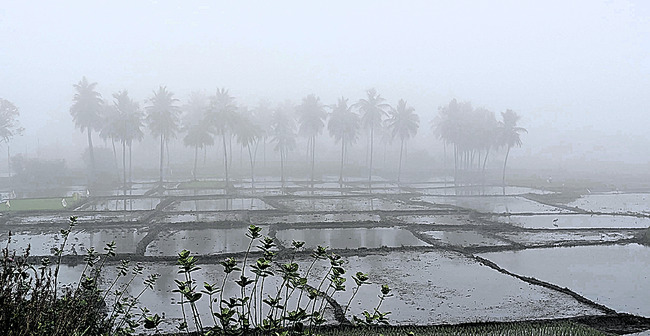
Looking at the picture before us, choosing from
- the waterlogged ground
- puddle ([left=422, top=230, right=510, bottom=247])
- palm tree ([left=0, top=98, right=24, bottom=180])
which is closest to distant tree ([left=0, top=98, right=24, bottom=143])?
palm tree ([left=0, top=98, right=24, bottom=180])

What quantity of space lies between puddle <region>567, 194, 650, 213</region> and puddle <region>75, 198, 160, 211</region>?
29.8 m

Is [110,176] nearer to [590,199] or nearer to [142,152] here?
[142,152]

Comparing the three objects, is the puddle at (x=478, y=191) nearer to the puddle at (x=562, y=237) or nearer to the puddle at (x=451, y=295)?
the puddle at (x=562, y=237)

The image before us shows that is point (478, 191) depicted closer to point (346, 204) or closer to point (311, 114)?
point (346, 204)

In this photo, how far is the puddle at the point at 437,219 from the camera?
28.4 m

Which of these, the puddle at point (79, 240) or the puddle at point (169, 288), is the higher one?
the puddle at point (79, 240)

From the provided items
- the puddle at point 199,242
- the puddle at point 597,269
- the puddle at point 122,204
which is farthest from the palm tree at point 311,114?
the puddle at point 597,269

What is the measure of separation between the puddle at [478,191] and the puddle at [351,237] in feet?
66.2

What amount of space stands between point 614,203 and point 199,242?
32.1 metres

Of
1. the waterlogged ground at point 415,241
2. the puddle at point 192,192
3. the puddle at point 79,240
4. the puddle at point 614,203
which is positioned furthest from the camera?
the puddle at point 192,192

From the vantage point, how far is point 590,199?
41438 millimetres

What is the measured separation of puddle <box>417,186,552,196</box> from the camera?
148ft

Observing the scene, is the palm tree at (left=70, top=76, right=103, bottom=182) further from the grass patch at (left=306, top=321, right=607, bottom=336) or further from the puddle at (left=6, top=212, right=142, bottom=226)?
the grass patch at (left=306, top=321, right=607, bottom=336)

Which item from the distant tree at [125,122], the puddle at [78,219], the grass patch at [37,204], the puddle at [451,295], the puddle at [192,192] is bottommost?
the puddle at [451,295]
